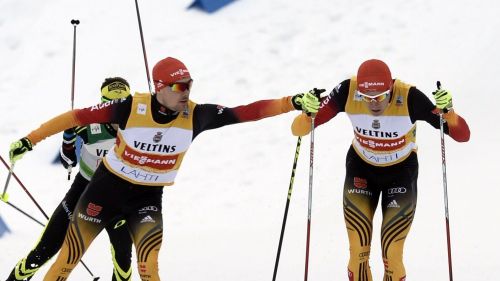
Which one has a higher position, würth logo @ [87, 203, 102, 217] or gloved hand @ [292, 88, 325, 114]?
gloved hand @ [292, 88, 325, 114]

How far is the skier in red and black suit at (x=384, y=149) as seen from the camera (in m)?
6.66

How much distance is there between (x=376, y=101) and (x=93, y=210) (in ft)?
6.75

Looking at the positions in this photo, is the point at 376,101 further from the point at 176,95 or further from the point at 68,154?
the point at 68,154

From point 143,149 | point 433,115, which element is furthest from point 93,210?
point 433,115

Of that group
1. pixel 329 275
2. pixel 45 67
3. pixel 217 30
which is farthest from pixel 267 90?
pixel 329 275

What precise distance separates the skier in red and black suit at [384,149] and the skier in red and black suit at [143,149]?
1.13 ft

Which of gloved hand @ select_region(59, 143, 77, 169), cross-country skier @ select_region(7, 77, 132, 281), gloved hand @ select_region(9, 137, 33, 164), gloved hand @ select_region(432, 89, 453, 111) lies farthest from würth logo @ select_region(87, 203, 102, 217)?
gloved hand @ select_region(432, 89, 453, 111)

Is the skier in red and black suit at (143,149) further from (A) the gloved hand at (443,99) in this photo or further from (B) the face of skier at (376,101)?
→ (A) the gloved hand at (443,99)

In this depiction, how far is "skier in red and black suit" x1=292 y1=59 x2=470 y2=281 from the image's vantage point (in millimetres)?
6664

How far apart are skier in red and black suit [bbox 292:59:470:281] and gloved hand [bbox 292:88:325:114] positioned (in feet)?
0.84

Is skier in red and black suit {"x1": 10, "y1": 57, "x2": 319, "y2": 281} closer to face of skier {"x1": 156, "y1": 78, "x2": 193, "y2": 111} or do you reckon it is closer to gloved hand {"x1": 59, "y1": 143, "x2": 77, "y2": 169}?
face of skier {"x1": 156, "y1": 78, "x2": 193, "y2": 111}

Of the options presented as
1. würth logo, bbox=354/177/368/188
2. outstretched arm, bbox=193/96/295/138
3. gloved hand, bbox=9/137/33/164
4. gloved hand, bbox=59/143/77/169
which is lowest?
würth logo, bbox=354/177/368/188

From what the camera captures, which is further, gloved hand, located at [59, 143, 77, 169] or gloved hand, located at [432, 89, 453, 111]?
gloved hand, located at [59, 143, 77, 169]

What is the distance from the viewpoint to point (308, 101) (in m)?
6.62
